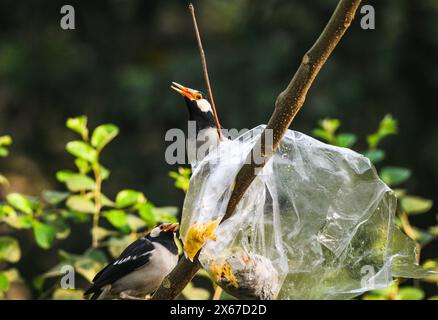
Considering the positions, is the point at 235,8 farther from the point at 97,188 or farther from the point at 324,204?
the point at 324,204

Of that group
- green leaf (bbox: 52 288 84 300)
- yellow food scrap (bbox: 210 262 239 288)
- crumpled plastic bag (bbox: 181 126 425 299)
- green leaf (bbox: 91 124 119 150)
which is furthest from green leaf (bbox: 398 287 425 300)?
green leaf (bbox: 91 124 119 150)

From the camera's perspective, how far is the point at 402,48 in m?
7.08

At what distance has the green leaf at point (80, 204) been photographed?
2902mm

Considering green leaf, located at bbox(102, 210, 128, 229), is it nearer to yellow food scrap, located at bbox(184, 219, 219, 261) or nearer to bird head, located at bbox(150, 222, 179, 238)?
bird head, located at bbox(150, 222, 179, 238)

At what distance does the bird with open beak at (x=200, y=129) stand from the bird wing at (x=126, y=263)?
1.40 feet

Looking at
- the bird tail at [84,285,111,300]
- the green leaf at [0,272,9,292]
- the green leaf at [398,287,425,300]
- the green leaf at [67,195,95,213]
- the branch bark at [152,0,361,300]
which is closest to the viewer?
the branch bark at [152,0,361,300]

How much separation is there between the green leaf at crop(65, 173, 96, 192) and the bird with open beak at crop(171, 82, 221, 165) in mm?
382

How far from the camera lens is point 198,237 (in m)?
2.17

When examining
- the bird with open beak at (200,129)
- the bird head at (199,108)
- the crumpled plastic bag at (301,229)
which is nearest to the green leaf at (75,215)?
the bird with open beak at (200,129)

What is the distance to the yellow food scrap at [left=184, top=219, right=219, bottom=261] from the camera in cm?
216

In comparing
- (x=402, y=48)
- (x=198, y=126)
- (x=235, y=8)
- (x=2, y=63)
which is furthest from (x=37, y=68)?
(x=198, y=126)

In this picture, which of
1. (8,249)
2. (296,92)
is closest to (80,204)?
(8,249)

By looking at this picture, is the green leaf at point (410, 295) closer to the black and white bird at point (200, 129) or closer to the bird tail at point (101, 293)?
the black and white bird at point (200, 129)

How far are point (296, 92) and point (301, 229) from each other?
438 millimetres
